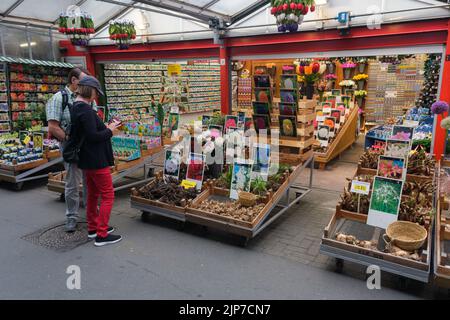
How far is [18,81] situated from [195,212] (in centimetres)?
896

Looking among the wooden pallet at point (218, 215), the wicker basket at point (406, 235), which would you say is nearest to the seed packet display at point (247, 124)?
the wooden pallet at point (218, 215)

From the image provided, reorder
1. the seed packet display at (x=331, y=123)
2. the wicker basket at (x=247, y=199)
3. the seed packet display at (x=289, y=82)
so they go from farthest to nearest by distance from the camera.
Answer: the seed packet display at (x=331, y=123)
the seed packet display at (x=289, y=82)
the wicker basket at (x=247, y=199)

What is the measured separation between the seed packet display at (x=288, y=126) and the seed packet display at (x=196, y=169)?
1945mm

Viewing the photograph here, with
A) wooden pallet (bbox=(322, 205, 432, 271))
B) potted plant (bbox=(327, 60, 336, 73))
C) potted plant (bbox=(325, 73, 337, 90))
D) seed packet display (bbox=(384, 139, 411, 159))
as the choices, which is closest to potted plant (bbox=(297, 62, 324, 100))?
seed packet display (bbox=(384, 139, 411, 159))

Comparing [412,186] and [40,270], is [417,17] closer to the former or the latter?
[412,186]

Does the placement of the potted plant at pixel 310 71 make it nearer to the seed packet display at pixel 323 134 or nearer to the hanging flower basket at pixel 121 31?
the seed packet display at pixel 323 134

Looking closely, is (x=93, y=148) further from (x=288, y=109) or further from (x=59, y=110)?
(x=288, y=109)

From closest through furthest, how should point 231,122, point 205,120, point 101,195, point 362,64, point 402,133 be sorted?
point 101,195 → point 402,133 → point 231,122 → point 205,120 → point 362,64

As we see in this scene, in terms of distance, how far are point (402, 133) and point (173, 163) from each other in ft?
11.4

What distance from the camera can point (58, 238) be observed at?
412 centimetres

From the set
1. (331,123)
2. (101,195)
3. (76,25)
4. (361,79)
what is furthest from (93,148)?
(361,79)

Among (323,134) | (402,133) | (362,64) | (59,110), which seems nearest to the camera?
(59,110)

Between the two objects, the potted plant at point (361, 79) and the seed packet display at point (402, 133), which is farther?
the potted plant at point (361, 79)

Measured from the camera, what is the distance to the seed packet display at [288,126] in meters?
5.94
